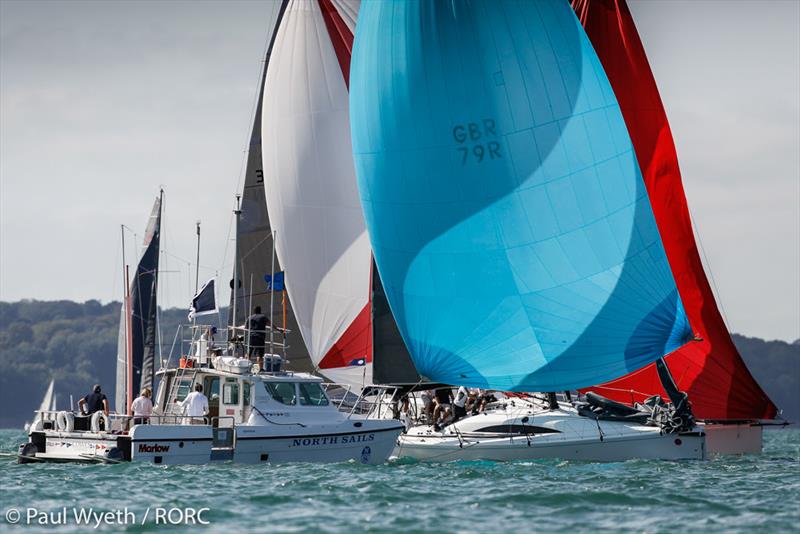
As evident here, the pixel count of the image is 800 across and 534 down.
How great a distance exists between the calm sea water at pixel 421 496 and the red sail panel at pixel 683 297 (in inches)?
284

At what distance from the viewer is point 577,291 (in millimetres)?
26438

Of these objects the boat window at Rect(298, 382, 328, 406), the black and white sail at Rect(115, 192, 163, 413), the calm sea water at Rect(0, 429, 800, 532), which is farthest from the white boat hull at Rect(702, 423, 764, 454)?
the black and white sail at Rect(115, 192, 163, 413)

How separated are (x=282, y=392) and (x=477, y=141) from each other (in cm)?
647

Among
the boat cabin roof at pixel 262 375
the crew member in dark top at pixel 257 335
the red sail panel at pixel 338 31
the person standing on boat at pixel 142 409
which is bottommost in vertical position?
the person standing on boat at pixel 142 409

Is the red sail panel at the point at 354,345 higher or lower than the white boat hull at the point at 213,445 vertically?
higher

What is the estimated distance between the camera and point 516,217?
2659 cm

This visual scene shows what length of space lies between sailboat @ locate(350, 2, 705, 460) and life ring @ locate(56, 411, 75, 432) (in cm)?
707

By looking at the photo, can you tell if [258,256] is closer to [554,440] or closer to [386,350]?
[386,350]

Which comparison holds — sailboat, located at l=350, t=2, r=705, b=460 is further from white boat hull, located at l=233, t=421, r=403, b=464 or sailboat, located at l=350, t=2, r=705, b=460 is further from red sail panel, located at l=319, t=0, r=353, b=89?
red sail panel, located at l=319, t=0, r=353, b=89

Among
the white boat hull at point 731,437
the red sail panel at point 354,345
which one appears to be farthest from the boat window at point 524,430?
the red sail panel at point 354,345

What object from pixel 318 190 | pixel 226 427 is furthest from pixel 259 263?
pixel 226 427

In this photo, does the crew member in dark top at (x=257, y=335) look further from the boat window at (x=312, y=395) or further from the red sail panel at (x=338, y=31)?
the red sail panel at (x=338, y=31)

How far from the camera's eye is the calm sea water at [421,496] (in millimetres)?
16969

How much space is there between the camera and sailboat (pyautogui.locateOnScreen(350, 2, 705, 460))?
26453 millimetres
